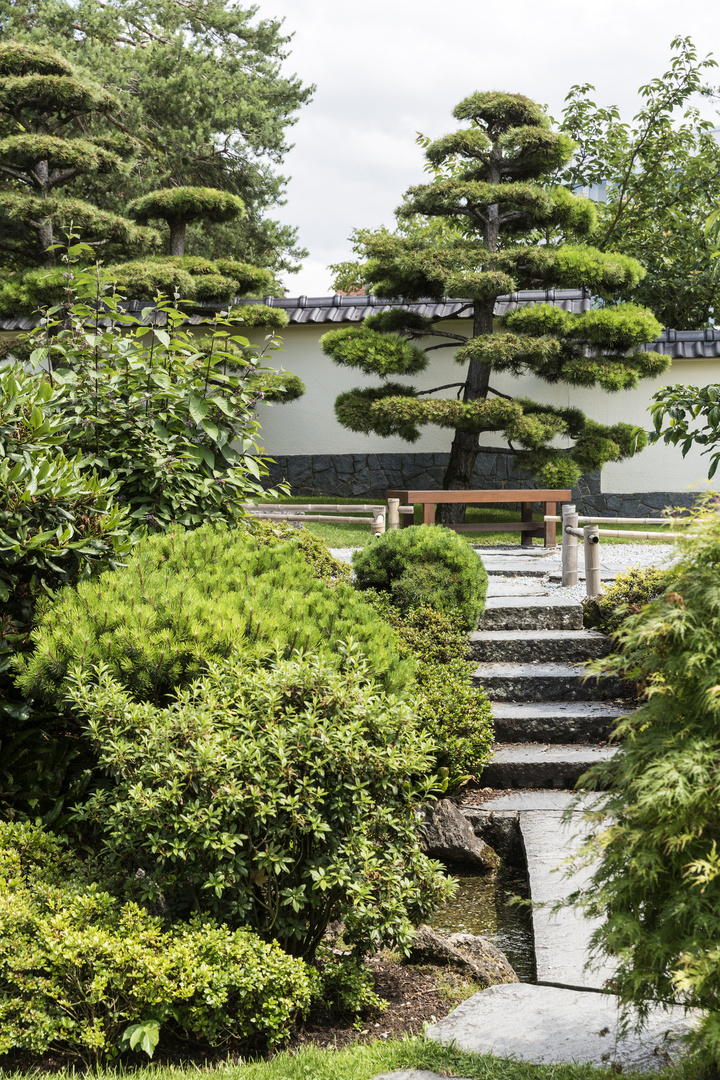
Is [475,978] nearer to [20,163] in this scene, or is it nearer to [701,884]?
[701,884]

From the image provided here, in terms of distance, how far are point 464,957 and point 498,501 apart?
8.42 metres

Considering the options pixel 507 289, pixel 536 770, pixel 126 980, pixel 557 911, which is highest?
pixel 507 289

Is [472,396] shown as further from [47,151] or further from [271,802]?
[271,802]

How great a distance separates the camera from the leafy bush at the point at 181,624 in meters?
3.15

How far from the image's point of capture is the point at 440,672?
17.5 ft

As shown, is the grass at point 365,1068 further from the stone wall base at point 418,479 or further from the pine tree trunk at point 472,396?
the stone wall base at point 418,479

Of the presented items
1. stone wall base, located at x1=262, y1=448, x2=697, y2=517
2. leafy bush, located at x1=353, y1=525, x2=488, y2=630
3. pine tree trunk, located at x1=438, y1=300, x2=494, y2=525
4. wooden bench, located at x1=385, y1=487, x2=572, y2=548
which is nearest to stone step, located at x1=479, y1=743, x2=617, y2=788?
leafy bush, located at x1=353, y1=525, x2=488, y2=630

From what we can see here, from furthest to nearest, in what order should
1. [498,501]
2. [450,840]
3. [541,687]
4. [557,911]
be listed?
[498,501] → [541,687] → [450,840] → [557,911]

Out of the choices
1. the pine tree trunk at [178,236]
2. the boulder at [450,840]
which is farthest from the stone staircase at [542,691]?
the pine tree trunk at [178,236]

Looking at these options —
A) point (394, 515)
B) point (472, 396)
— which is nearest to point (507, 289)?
point (472, 396)

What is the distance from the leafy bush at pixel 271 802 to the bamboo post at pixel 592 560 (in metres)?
4.07

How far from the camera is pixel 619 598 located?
21.0 feet

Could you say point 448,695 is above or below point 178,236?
below

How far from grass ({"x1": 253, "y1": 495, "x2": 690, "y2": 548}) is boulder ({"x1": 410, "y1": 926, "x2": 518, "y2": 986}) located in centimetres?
727
